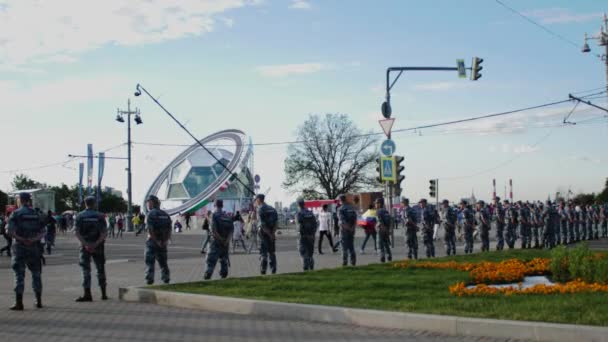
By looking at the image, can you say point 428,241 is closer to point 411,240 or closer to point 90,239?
point 411,240

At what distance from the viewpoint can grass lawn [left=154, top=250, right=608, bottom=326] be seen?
915 centimetres

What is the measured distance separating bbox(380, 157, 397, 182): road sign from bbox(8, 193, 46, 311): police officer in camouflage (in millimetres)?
13620

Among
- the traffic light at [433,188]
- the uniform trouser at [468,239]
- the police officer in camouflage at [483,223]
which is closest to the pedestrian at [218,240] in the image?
the uniform trouser at [468,239]

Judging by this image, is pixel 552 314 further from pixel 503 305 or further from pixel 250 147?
pixel 250 147

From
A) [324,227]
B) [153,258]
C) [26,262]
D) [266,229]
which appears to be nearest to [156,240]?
[153,258]

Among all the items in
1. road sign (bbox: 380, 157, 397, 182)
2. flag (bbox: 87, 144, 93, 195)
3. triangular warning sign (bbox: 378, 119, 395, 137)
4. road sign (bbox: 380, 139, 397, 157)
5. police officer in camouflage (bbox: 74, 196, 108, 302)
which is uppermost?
flag (bbox: 87, 144, 93, 195)

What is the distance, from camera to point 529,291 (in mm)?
11258

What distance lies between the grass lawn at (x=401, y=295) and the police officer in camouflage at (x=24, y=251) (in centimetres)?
203

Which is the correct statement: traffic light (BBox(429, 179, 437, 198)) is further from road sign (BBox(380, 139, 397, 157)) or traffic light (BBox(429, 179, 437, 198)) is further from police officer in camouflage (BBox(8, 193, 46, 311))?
police officer in camouflage (BBox(8, 193, 46, 311))

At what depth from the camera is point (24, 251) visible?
39.2 ft

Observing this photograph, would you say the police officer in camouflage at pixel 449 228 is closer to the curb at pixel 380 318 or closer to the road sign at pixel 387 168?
the road sign at pixel 387 168

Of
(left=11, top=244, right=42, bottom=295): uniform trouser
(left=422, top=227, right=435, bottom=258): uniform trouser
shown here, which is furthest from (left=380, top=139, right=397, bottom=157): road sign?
(left=11, top=244, right=42, bottom=295): uniform trouser

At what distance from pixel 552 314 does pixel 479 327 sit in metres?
0.99

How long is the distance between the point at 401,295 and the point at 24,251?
5.89 metres
